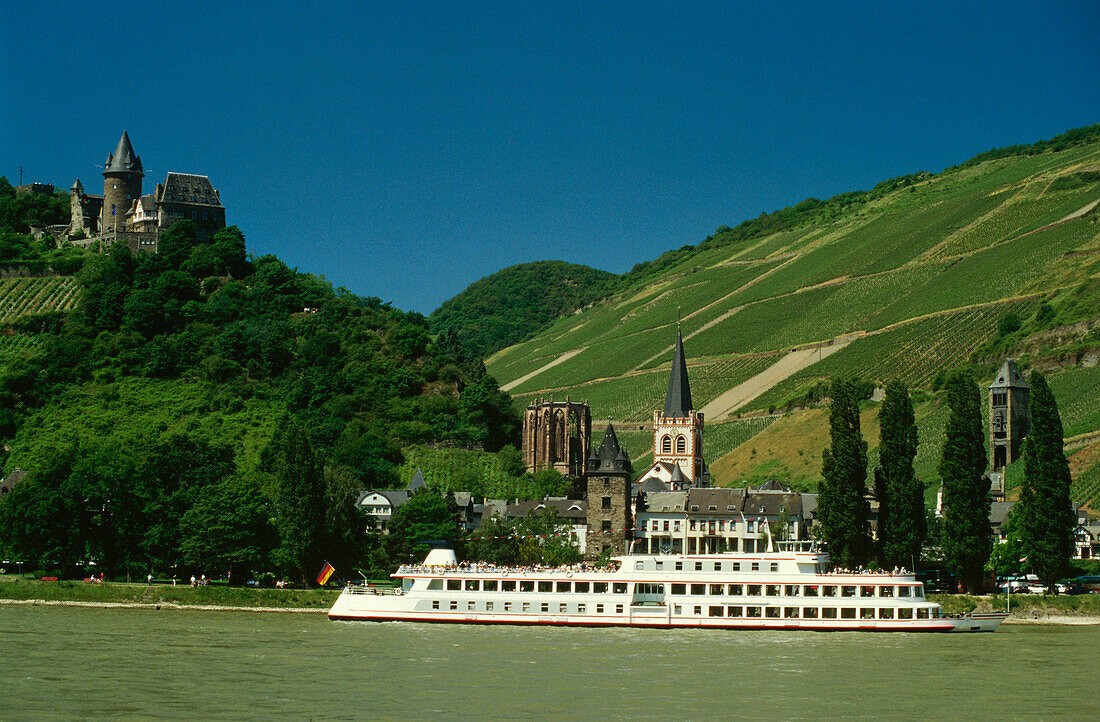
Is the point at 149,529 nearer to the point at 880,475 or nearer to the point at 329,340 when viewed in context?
the point at 880,475

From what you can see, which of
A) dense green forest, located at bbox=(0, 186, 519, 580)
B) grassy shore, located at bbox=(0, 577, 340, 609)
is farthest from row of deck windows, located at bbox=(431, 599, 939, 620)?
dense green forest, located at bbox=(0, 186, 519, 580)

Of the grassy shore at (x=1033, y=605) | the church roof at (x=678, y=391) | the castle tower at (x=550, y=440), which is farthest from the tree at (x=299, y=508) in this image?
the church roof at (x=678, y=391)

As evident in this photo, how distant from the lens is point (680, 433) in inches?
4813

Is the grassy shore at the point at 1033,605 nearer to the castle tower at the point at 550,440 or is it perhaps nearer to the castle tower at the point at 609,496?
the castle tower at the point at 609,496

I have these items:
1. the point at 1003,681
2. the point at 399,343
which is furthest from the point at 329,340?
the point at 1003,681

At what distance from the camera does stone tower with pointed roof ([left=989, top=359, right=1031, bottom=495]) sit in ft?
393

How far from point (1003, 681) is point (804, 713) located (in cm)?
1047

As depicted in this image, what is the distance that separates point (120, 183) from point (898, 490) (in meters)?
92.8

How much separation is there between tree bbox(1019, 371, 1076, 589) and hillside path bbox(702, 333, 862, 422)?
86870 millimetres

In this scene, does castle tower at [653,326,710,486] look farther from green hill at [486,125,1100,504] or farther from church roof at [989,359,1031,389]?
church roof at [989,359,1031,389]

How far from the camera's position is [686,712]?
38.9m

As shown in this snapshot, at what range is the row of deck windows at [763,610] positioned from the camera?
208 feet

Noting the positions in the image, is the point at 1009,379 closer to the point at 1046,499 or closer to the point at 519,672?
the point at 1046,499

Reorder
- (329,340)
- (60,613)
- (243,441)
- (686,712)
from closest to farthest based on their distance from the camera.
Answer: (686,712) < (60,613) < (243,441) < (329,340)
